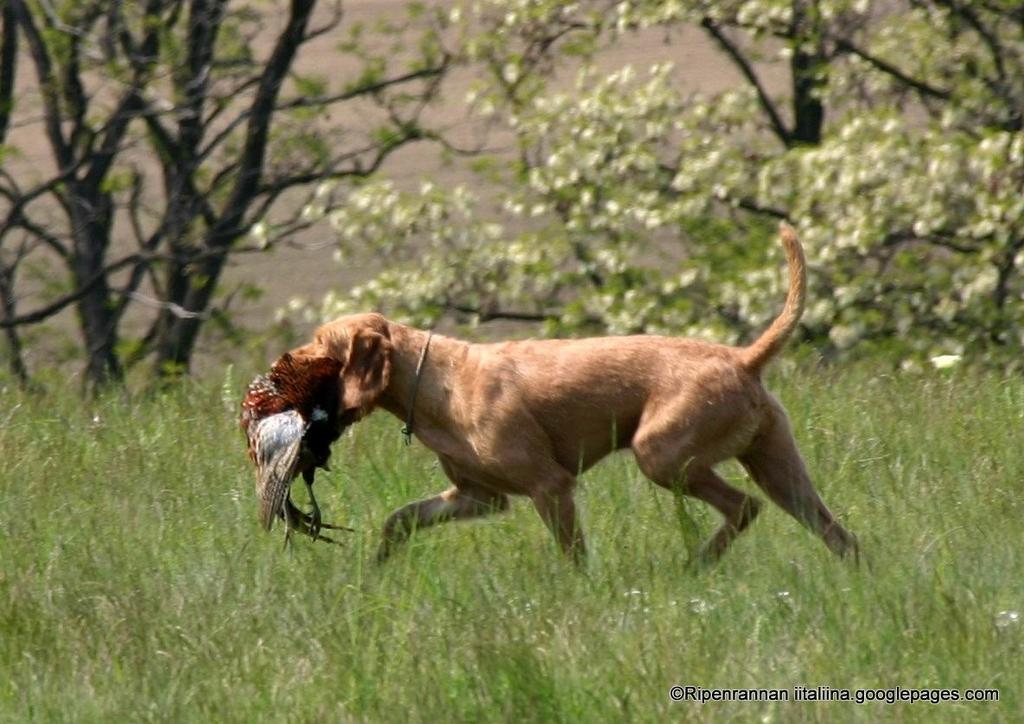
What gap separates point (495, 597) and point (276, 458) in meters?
1.10

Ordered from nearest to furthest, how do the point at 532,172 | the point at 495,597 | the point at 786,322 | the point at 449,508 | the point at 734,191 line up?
1. the point at 495,597
2. the point at 786,322
3. the point at 449,508
4. the point at 734,191
5. the point at 532,172

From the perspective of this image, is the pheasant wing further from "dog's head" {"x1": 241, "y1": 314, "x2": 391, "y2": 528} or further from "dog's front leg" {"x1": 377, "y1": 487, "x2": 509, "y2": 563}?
"dog's front leg" {"x1": 377, "y1": 487, "x2": 509, "y2": 563}

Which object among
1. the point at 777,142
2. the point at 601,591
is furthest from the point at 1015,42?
the point at 601,591

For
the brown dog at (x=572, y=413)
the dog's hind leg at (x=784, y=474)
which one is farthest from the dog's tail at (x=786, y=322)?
the dog's hind leg at (x=784, y=474)

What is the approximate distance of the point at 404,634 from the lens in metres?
5.11

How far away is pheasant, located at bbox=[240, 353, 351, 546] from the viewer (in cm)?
614

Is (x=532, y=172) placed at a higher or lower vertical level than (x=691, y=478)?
lower

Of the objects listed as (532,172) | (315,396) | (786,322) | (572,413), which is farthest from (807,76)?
(315,396)

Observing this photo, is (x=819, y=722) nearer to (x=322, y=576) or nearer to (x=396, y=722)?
(x=396, y=722)

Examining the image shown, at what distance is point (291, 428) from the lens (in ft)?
20.2

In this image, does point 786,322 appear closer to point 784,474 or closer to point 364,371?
point 784,474

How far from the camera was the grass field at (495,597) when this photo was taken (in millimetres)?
4621

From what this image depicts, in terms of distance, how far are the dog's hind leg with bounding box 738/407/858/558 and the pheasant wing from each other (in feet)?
4.91

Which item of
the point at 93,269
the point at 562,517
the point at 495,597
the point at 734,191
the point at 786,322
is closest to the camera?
the point at 495,597
